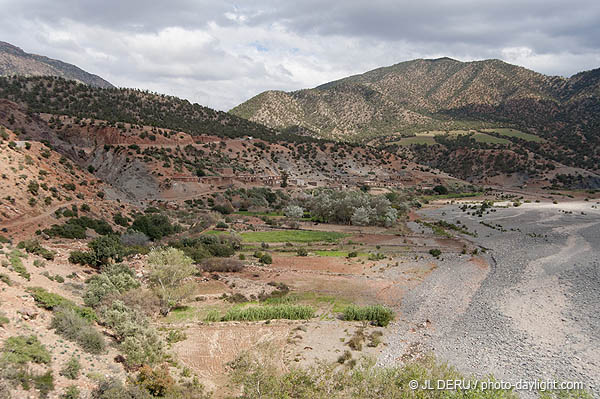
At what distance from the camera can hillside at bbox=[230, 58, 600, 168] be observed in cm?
13938

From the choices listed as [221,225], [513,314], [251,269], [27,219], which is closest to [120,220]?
[27,219]

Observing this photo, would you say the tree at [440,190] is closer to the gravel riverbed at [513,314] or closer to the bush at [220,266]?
the gravel riverbed at [513,314]

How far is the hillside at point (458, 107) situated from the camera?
457 feet

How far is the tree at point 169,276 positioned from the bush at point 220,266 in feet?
20.7

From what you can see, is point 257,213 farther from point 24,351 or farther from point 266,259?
point 24,351

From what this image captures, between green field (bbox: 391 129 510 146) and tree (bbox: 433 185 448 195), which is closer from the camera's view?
tree (bbox: 433 185 448 195)

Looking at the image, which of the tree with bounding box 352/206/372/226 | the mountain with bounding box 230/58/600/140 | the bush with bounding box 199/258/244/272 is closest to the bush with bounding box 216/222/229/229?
the bush with bounding box 199/258/244/272

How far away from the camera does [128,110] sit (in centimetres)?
7894

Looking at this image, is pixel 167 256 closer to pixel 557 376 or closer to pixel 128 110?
pixel 557 376

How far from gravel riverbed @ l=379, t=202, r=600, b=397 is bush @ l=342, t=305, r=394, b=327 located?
0.70m

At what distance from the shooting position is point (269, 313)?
19672 millimetres

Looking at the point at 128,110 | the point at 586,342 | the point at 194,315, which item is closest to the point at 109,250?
the point at 194,315

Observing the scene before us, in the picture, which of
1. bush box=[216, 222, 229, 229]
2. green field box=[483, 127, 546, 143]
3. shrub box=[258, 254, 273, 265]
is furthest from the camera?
green field box=[483, 127, 546, 143]

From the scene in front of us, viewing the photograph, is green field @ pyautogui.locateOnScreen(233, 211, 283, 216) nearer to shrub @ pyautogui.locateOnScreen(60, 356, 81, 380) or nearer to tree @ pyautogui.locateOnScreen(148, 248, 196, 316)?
tree @ pyautogui.locateOnScreen(148, 248, 196, 316)
